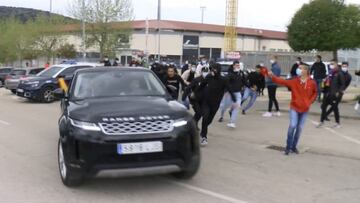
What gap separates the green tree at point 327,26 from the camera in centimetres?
2081

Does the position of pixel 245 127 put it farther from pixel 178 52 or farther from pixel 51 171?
pixel 178 52

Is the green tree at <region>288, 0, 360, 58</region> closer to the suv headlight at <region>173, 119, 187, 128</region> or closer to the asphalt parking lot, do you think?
the asphalt parking lot

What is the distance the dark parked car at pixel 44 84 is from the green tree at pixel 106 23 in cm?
1829

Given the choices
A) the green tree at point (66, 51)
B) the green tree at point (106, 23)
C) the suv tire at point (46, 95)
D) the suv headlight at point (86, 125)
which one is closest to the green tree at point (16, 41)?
the green tree at point (66, 51)

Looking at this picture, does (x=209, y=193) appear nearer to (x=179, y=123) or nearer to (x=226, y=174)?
(x=179, y=123)

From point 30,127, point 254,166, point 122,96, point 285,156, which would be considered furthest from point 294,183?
point 30,127

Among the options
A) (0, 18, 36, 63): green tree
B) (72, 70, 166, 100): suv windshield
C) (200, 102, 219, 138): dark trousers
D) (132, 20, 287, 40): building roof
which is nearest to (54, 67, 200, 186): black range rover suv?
(72, 70, 166, 100): suv windshield

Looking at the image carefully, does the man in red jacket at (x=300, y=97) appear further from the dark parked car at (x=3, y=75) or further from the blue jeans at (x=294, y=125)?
the dark parked car at (x=3, y=75)

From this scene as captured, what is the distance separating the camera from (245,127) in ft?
40.8

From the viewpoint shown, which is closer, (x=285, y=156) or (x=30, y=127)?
(x=285, y=156)

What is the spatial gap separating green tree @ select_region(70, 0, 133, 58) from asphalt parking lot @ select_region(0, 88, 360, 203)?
91.2ft

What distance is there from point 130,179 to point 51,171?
4.42ft

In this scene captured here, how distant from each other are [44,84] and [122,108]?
1466cm

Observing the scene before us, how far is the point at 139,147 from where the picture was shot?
18.9ft
